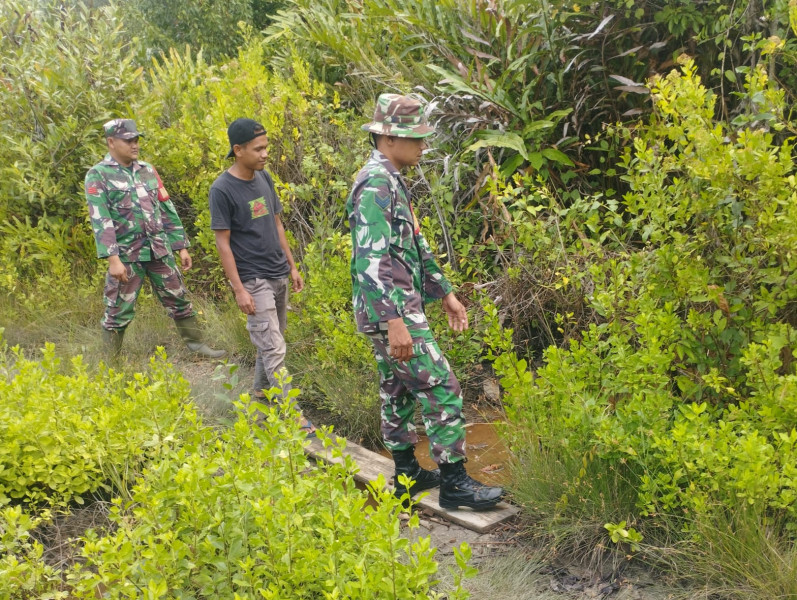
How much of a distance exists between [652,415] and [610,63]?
361cm

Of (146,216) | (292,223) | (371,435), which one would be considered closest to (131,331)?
(146,216)

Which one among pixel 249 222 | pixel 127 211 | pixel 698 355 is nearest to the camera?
pixel 698 355

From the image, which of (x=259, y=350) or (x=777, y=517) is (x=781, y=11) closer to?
(x=777, y=517)

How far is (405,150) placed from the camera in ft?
12.2

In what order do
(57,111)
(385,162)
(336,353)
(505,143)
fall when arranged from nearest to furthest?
(385,162), (336,353), (505,143), (57,111)

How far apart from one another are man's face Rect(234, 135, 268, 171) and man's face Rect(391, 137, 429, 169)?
4.35 feet

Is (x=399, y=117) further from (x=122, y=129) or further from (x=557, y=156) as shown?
(x=122, y=129)

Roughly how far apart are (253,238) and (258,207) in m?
0.20

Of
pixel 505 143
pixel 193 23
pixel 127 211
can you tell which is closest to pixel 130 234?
pixel 127 211

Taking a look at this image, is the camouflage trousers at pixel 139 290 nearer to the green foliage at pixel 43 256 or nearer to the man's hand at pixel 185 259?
the man's hand at pixel 185 259

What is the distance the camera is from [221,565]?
8.73 feet

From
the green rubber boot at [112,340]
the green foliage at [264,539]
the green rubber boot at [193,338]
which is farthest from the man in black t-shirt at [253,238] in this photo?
the green foliage at [264,539]

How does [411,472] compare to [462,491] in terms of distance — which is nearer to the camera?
[462,491]

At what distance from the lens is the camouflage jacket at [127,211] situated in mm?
5789
